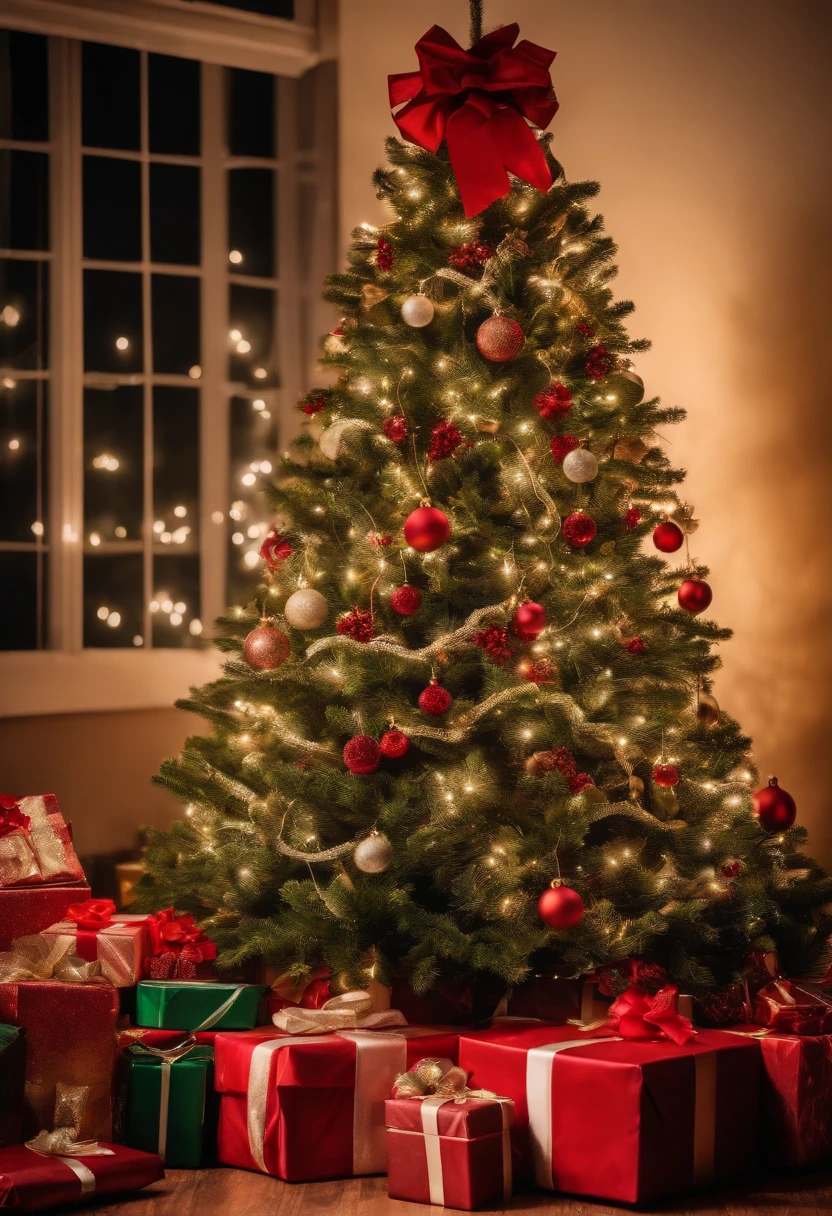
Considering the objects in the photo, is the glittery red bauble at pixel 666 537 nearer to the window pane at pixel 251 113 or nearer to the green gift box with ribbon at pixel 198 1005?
the green gift box with ribbon at pixel 198 1005

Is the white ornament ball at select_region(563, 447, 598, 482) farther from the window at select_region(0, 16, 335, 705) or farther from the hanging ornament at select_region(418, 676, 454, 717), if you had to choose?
the window at select_region(0, 16, 335, 705)

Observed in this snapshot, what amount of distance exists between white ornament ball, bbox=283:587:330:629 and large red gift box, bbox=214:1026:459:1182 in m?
0.73

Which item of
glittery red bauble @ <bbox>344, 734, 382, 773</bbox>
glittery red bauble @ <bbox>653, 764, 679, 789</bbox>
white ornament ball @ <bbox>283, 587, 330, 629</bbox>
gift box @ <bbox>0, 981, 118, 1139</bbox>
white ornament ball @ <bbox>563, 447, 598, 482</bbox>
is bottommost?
gift box @ <bbox>0, 981, 118, 1139</bbox>

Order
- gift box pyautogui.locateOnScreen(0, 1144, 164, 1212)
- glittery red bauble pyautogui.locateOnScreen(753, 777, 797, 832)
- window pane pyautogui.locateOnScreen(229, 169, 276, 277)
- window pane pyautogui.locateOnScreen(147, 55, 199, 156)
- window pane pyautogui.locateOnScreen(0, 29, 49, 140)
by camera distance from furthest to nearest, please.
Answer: window pane pyautogui.locateOnScreen(229, 169, 276, 277) < window pane pyautogui.locateOnScreen(147, 55, 199, 156) < window pane pyautogui.locateOnScreen(0, 29, 49, 140) < glittery red bauble pyautogui.locateOnScreen(753, 777, 797, 832) < gift box pyautogui.locateOnScreen(0, 1144, 164, 1212)

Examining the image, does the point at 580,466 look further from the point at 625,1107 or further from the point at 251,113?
the point at 251,113

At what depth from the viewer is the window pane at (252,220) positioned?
153 inches

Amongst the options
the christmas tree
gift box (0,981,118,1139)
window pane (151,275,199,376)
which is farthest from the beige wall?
gift box (0,981,118,1139)

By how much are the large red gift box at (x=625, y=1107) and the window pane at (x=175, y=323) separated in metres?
2.27

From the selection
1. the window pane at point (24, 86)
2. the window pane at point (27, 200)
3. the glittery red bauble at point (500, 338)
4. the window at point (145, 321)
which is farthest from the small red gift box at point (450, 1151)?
the window pane at point (24, 86)

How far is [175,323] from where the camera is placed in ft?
12.5

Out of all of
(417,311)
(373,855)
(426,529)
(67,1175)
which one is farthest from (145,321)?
(67,1175)

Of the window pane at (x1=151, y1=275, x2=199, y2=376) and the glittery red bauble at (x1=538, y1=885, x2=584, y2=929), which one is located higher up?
the window pane at (x1=151, y1=275, x2=199, y2=376)

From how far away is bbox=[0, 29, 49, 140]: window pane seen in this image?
3.54 meters

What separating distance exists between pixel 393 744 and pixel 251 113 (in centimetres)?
238
